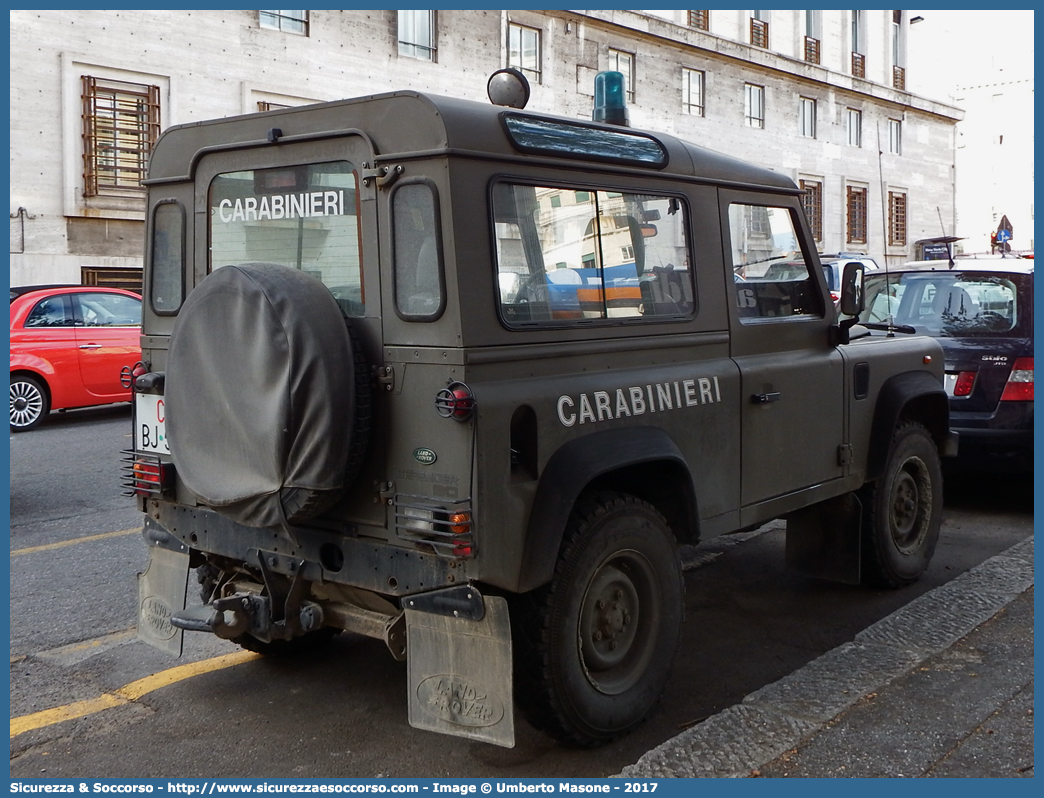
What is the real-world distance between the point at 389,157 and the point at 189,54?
1944 centimetres

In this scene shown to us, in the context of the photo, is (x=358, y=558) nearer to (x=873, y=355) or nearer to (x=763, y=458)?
(x=763, y=458)

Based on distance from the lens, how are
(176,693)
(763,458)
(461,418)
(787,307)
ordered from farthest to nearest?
(787,307), (763,458), (176,693), (461,418)

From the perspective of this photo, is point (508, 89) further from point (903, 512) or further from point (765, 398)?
point (903, 512)

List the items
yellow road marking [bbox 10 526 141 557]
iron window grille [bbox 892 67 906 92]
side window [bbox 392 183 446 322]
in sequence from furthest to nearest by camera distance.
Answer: iron window grille [bbox 892 67 906 92] < yellow road marking [bbox 10 526 141 557] < side window [bbox 392 183 446 322]

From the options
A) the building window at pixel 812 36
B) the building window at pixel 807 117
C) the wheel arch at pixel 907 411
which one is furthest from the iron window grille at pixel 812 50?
the wheel arch at pixel 907 411

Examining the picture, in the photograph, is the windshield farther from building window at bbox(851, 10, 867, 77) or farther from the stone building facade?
building window at bbox(851, 10, 867, 77)

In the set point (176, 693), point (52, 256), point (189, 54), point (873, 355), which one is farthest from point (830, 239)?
point (176, 693)

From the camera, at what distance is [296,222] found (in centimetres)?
409

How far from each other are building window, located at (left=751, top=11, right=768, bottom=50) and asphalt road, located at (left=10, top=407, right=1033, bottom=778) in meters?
29.8

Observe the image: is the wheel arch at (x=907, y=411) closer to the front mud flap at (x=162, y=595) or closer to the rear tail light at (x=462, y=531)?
the rear tail light at (x=462, y=531)

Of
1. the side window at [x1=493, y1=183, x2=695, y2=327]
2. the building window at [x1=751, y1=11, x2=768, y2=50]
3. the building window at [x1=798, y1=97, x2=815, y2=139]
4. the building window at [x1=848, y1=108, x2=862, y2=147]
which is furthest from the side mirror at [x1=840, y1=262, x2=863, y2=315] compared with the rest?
the building window at [x1=848, y1=108, x2=862, y2=147]

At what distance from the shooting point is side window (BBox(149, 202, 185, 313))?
4.55m

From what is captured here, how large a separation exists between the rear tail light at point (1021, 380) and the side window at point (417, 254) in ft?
17.9

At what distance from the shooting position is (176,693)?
180 inches
